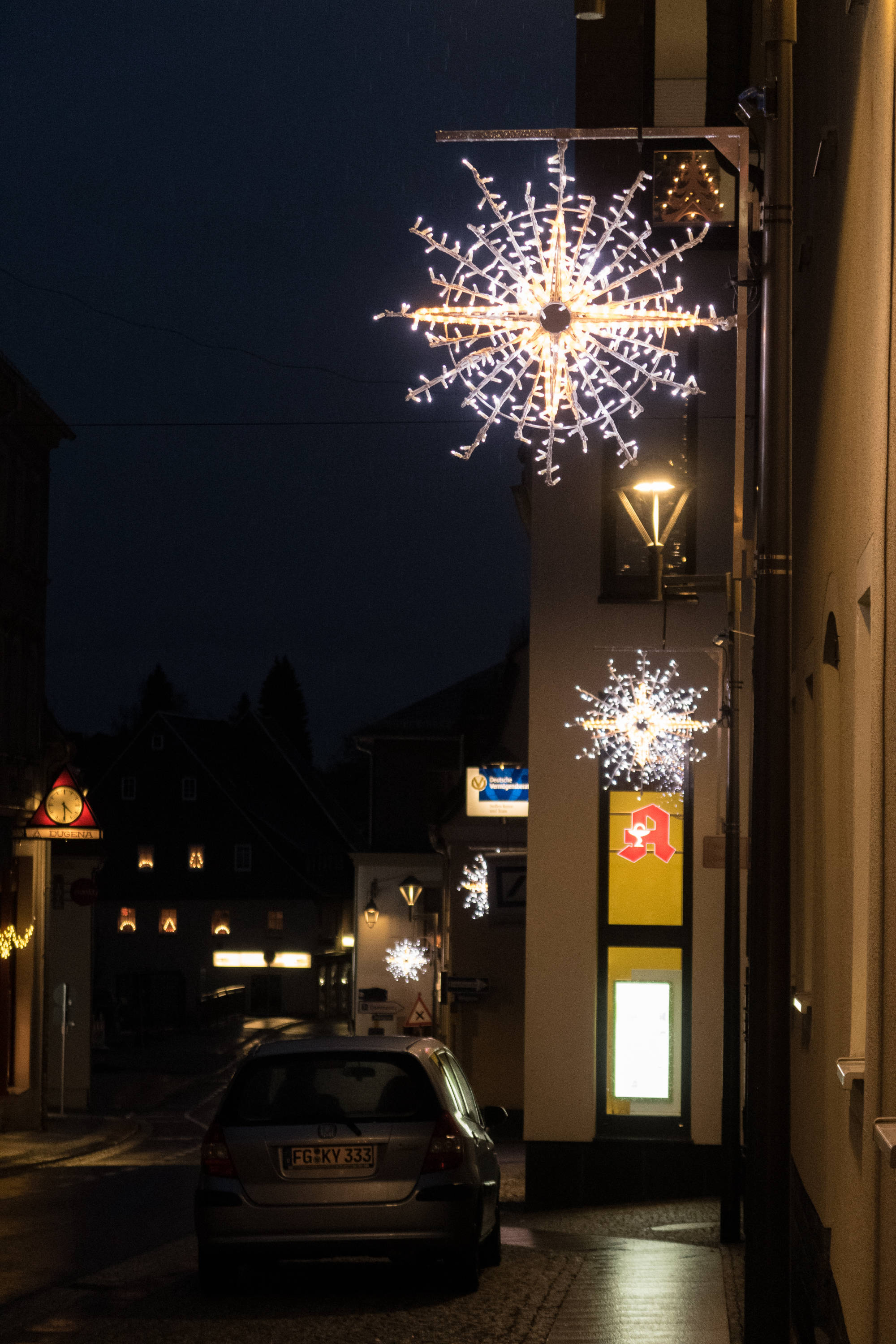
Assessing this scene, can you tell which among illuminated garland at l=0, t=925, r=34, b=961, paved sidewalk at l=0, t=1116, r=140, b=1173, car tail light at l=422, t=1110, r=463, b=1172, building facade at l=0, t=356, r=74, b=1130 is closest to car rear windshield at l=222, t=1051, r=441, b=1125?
car tail light at l=422, t=1110, r=463, b=1172

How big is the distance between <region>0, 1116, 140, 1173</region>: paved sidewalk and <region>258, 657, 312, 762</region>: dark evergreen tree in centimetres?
10128

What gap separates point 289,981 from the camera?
79312 mm

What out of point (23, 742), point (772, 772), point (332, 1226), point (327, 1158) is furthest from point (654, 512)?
point (23, 742)

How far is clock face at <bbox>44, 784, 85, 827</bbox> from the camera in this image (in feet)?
103

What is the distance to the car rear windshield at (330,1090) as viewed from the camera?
1080cm

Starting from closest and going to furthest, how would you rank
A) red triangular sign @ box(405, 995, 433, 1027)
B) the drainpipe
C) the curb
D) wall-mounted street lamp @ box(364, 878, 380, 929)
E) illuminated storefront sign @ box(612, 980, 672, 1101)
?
the drainpipe → illuminated storefront sign @ box(612, 980, 672, 1101) → the curb → red triangular sign @ box(405, 995, 433, 1027) → wall-mounted street lamp @ box(364, 878, 380, 929)

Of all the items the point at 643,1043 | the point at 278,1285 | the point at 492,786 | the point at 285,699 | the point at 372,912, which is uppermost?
the point at 285,699

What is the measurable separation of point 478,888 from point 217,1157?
90.0ft

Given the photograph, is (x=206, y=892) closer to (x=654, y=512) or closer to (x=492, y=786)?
(x=492, y=786)

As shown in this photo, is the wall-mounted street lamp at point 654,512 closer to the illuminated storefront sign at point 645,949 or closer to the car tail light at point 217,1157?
the illuminated storefront sign at point 645,949

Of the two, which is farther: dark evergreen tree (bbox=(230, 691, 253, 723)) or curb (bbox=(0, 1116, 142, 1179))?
dark evergreen tree (bbox=(230, 691, 253, 723))

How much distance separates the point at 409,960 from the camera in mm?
53594

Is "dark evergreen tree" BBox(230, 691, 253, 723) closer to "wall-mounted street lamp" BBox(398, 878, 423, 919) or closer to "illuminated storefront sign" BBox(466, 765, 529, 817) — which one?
"wall-mounted street lamp" BBox(398, 878, 423, 919)

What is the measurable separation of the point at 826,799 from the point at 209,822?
7325 cm
